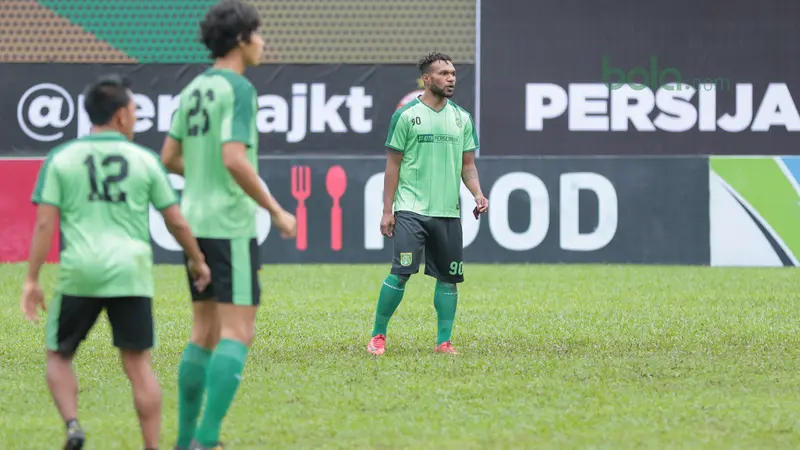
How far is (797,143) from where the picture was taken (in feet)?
61.4

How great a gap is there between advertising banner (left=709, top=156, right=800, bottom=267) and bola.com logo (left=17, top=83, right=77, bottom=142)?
8.91m

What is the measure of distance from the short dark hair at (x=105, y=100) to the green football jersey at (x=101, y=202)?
84 millimetres

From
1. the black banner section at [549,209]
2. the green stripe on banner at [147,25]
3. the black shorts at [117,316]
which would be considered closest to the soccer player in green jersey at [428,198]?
the black shorts at [117,316]

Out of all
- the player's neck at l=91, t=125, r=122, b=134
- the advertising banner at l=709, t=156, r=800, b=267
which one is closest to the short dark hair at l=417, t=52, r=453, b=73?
the player's neck at l=91, t=125, r=122, b=134

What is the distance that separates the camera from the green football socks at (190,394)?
5562mm

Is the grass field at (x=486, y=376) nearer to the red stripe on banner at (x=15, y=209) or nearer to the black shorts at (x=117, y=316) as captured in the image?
the black shorts at (x=117, y=316)

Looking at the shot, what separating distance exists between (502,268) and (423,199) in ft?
27.1

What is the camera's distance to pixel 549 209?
1778 cm

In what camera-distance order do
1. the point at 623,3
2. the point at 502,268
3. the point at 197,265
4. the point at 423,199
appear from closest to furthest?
the point at 197,265, the point at 423,199, the point at 502,268, the point at 623,3

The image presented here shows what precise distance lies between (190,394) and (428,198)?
11.9 feet

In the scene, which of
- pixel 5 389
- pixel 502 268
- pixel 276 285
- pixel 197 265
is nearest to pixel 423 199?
pixel 5 389

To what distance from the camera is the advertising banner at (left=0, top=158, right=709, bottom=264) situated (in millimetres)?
17750

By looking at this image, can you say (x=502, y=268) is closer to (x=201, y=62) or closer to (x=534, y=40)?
(x=534, y=40)

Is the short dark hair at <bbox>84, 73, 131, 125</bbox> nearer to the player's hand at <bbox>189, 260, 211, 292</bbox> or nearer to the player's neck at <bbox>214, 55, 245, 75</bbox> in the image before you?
the player's neck at <bbox>214, 55, 245, 75</bbox>
